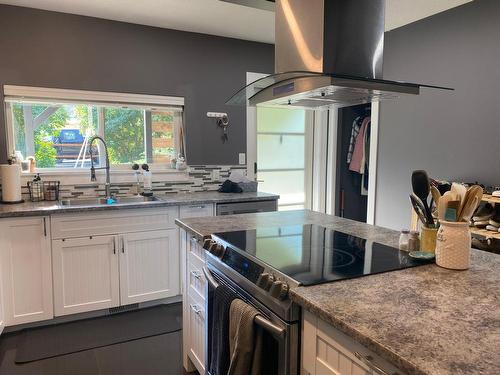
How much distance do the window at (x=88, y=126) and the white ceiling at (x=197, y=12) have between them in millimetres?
655

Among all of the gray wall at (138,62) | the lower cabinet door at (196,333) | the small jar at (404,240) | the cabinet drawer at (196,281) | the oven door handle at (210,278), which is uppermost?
the gray wall at (138,62)

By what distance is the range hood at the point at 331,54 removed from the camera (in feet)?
4.95

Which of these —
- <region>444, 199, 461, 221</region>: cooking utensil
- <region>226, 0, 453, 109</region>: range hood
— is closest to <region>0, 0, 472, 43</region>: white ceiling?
<region>226, 0, 453, 109</region>: range hood

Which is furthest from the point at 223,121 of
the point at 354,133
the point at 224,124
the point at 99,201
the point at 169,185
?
the point at 354,133

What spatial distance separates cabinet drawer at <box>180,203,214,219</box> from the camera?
3.16m

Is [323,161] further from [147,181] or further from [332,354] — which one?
[332,354]

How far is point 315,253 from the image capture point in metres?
1.56

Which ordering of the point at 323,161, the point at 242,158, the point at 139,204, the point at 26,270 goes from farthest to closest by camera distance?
the point at 323,161
the point at 242,158
the point at 139,204
the point at 26,270

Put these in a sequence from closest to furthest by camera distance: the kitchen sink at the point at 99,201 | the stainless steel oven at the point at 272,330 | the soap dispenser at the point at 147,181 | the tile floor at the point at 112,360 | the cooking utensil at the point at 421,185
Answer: the stainless steel oven at the point at 272,330 < the cooking utensil at the point at 421,185 < the tile floor at the point at 112,360 < the kitchen sink at the point at 99,201 < the soap dispenser at the point at 147,181

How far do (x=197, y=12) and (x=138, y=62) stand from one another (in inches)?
28.8

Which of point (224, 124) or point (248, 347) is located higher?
point (224, 124)

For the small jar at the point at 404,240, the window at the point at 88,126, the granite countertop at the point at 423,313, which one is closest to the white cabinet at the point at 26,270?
the window at the point at 88,126

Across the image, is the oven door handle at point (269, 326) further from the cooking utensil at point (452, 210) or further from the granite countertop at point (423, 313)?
the cooking utensil at point (452, 210)

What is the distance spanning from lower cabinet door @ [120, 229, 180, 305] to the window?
2.90 feet
